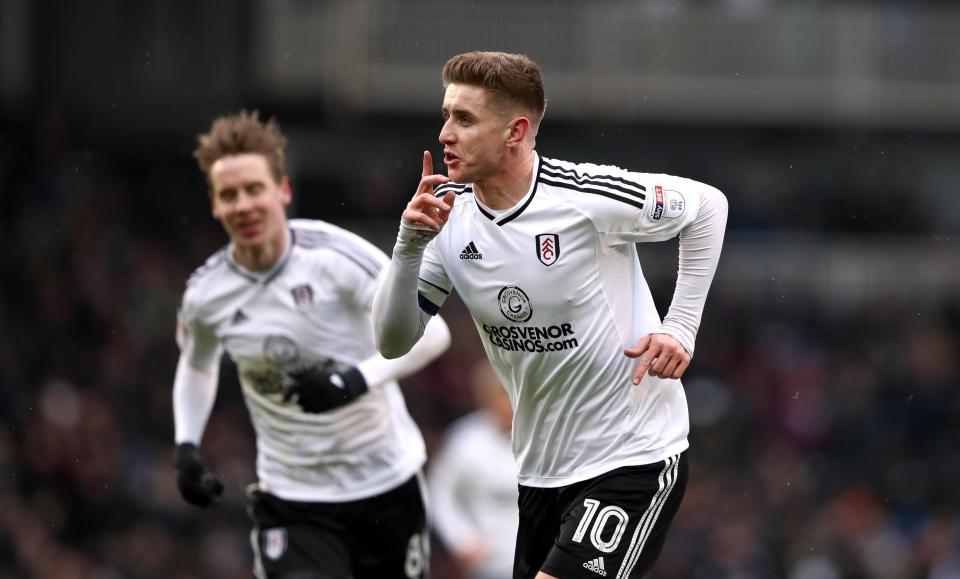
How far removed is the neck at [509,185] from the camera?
5824 mm

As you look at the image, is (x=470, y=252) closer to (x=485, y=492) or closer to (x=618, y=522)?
(x=618, y=522)

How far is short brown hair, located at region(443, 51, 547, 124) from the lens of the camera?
5703 mm

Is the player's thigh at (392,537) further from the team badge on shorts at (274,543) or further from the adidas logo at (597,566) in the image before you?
the adidas logo at (597,566)

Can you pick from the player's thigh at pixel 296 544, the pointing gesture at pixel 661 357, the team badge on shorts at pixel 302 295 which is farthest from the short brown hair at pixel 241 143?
the pointing gesture at pixel 661 357

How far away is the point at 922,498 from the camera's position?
54.6ft

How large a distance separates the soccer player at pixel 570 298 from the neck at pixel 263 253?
4.82ft

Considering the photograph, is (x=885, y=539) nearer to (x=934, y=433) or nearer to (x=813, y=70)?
(x=934, y=433)

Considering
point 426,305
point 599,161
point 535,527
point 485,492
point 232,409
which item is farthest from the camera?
point 599,161

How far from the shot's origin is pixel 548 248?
578 cm

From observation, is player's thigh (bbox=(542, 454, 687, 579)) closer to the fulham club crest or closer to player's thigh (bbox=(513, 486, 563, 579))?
player's thigh (bbox=(513, 486, 563, 579))

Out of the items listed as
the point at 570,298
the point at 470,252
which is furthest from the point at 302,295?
the point at 570,298

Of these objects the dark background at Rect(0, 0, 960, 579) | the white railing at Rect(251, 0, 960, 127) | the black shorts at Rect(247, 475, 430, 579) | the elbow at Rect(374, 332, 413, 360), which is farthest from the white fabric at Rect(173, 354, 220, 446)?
the white railing at Rect(251, 0, 960, 127)

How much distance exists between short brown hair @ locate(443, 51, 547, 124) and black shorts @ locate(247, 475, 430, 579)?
227 centimetres

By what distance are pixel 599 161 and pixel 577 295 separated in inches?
684
